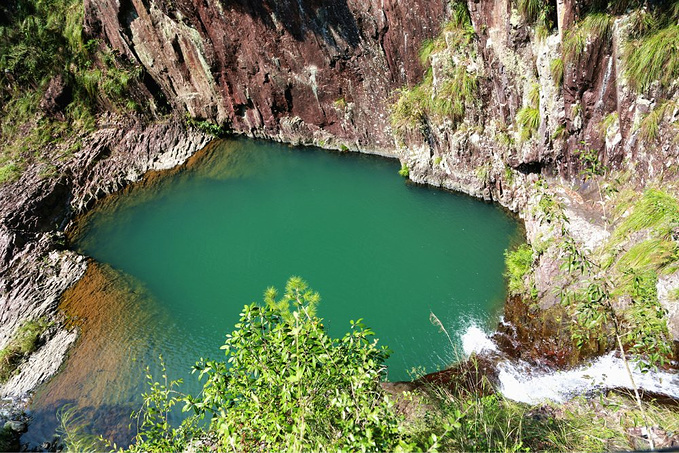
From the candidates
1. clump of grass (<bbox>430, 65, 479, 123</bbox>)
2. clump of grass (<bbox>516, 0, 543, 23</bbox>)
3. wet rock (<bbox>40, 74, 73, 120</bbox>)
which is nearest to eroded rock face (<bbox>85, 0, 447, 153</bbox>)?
clump of grass (<bbox>430, 65, 479, 123</bbox>)

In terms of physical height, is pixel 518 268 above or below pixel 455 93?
below

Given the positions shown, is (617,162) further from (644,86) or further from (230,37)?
(230,37)

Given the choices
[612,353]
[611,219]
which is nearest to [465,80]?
[611,219]

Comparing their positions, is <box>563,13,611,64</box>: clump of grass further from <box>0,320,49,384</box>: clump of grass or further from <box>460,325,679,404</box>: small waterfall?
<box>0,320,49,384</box>: clump of grass

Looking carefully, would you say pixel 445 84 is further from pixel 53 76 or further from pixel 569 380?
pixel 53 76

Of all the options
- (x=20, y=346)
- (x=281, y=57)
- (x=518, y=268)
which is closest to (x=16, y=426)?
(x=20, y=346)

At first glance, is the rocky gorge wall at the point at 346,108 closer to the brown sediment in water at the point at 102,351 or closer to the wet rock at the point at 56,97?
the brown sediment in water at the point at 102,351
